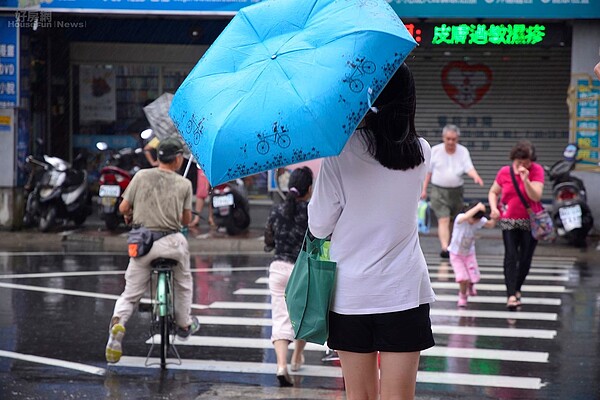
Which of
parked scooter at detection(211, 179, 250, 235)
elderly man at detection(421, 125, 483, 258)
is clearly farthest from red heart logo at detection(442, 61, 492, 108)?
elderly man at detection(421, 125, 483, 258)

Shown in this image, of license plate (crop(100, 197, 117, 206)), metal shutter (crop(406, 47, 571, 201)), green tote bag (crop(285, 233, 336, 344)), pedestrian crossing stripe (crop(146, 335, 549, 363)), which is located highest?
metal shutter (crop(406, 47, 571, 201))

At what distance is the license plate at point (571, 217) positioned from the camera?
1570 cm

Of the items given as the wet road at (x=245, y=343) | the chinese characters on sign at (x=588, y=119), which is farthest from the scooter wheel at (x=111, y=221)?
the chinese characters on sign at (x=588, y=119)

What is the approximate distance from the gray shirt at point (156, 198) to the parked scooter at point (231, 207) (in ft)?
28.3

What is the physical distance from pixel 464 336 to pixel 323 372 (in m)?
2.00

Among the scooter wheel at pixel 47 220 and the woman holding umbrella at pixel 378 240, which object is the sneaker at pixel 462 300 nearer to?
the woman holding umbrella at pixel 378 240

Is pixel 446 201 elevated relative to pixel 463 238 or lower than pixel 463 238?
elevated

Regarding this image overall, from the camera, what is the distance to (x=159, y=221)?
8203 mm

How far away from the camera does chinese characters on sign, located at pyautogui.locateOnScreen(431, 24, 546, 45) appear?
720 inches

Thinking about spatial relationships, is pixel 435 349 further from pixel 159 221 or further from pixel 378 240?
pixel 378 240

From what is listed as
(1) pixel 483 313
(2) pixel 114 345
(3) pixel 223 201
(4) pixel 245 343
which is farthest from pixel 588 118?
(2) pixel 114 345

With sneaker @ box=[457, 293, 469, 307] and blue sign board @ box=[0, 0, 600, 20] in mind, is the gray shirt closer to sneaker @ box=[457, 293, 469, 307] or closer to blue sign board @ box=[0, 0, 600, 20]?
sneaker @ box=[457, 293, 469, 307]

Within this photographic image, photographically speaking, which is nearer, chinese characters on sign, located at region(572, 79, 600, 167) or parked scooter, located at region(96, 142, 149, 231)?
parked scooter, located at region(96, 142, 149, 231)

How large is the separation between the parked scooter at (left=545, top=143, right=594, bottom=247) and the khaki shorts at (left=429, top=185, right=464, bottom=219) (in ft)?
6.21
